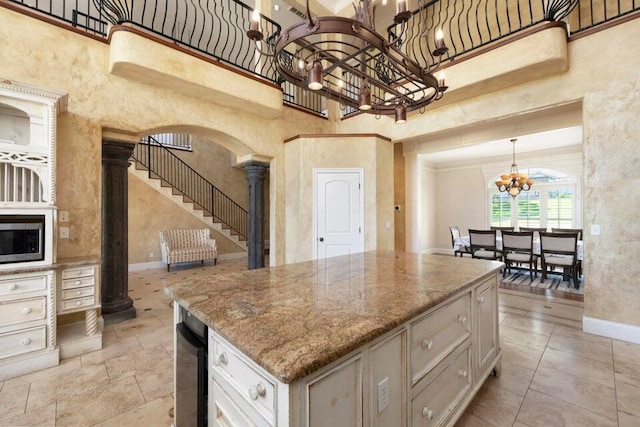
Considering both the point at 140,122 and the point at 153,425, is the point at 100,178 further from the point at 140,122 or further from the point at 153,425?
the point at 153,425

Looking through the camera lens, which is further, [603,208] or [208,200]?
[208,200]

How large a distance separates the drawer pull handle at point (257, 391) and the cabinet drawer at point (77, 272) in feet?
9.37

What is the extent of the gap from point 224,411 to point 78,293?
103 inches

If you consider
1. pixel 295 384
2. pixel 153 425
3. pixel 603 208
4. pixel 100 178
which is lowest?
pixel 153 425

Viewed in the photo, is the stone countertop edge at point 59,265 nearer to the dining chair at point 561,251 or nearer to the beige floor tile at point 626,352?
the beige floor tile at point 626,352

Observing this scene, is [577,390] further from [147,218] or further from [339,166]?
[147,218]

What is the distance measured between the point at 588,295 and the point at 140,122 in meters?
5.74

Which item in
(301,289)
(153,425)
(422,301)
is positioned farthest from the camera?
(153,425)

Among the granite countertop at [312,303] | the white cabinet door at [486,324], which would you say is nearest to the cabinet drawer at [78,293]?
the granite countertop at [312,303]

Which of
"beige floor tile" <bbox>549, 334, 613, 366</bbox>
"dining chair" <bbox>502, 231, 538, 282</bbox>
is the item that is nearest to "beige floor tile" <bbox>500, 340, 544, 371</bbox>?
"beige floor tile" <bbox>549, 334, 613, 366</bbox>

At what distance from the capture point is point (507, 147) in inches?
293

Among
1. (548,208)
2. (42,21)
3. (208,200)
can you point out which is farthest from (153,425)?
(548,208)

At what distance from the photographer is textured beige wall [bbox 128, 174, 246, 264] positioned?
7.03 m

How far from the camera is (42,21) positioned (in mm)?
2945
